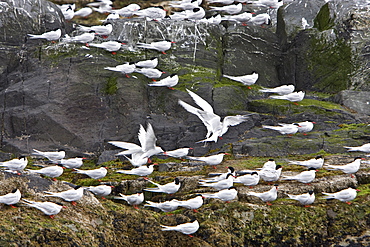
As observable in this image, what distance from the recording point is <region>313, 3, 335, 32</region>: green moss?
74.8 feet

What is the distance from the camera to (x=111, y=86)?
1925cm

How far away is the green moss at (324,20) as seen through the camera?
22.8 m

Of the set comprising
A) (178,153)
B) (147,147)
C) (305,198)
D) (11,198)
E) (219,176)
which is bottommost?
(178,153)

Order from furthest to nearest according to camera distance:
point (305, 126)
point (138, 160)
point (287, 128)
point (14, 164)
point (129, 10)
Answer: point (129, 10)
point (305, 126)
point (287, 128)
point (138, 160)
point (14, 164)

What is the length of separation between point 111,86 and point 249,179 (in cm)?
745

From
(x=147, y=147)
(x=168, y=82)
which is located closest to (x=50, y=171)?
(x=147, y=147)

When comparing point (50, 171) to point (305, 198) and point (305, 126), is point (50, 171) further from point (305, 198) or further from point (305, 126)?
point (305, 126)

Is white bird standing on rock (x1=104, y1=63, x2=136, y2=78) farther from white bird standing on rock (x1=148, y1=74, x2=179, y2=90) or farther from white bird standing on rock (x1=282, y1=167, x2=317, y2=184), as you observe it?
white bird standing on rock (x1=282, y1=167, x2=317, y2=184)

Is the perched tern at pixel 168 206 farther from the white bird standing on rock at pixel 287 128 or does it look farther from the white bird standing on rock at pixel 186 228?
the white bird standing on rock at pixel 287 128

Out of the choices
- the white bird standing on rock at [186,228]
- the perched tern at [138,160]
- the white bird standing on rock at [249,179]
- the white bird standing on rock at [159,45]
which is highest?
the white bird standing on rock at [159,45]

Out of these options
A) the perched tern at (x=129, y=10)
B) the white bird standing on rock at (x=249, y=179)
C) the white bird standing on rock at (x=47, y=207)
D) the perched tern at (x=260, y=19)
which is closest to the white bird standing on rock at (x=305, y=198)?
the white bird standing on rock at (x=249, y=179)

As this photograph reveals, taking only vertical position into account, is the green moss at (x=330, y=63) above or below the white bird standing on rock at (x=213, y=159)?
above

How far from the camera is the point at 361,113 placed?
1923cm

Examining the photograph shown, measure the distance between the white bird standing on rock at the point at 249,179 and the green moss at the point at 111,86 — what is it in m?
7.04
